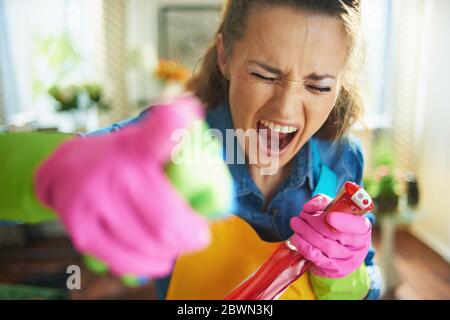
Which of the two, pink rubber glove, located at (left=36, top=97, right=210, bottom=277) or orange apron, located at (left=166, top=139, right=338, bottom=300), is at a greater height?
pink rubber glove, located at (left=36, top=97, right=210, bottom=277)

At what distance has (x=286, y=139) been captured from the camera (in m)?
0.42

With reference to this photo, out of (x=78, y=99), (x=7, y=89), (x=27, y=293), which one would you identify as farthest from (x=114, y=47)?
(x=27, y=293)

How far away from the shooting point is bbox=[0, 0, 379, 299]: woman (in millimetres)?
368

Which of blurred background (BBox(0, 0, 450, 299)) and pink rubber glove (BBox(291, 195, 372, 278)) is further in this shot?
blurred background (BBox(0, 0, 450, 299))

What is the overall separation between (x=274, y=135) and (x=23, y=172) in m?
0.23

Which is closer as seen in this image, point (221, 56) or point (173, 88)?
point (221, 56)

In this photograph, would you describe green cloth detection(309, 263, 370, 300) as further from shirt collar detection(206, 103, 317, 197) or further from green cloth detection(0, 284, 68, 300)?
green cloth detection(0, 284, 68, 300)

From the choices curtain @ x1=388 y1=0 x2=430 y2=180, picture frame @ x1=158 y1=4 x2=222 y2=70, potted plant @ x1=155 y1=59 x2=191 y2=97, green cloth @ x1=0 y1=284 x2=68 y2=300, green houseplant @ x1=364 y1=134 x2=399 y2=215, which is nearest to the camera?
green cloth @ x1=0 y1=284 x2=68 y2=300

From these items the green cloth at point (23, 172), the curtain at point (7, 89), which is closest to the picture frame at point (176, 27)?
the curtain at point (7, 89)

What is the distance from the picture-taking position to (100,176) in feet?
0.69

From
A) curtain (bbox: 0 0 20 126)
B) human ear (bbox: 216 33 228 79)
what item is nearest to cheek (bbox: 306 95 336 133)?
human ear (bbox: 216 33 228 79)

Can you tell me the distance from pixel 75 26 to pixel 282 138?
157cm

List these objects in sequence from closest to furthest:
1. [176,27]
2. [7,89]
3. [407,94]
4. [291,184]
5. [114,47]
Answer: [291,184], [7,89], [407,94], [114,47], [176,27]

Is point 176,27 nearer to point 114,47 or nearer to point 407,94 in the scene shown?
point 114,47
